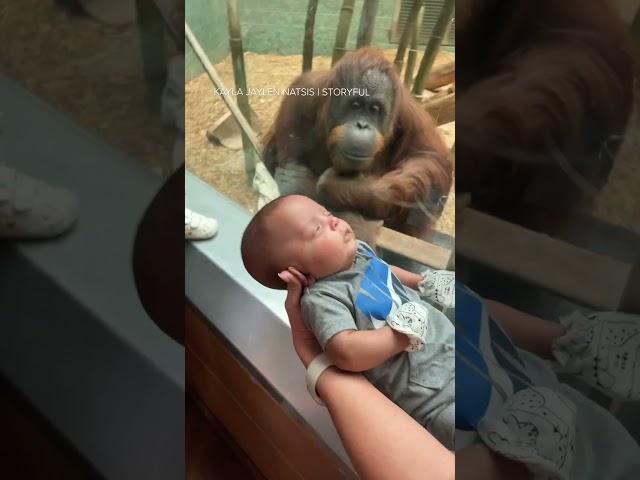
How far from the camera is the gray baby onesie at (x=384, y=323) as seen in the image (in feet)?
1.93

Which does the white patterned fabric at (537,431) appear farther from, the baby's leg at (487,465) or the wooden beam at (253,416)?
the wooden beam at (253,416)

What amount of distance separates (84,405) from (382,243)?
431 mm

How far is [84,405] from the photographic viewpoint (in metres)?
0.36

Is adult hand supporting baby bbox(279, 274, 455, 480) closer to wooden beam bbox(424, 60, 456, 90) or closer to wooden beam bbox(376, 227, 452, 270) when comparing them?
wooden beam bbox(376, 227, 452, 270)

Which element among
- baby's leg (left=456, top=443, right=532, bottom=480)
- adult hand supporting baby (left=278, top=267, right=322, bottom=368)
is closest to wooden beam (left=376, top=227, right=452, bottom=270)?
adult hand supporting baby (left=278, top=267, right=322, bottom=368)

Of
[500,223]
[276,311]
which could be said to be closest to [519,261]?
[500,223]

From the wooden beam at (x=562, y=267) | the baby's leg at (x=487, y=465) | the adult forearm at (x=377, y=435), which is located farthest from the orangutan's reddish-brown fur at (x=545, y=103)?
the adult forearm at (x=377, y=435)

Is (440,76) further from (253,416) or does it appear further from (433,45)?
(253,416)

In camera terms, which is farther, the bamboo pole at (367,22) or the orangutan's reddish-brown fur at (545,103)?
the bamboo pole at (367,22)

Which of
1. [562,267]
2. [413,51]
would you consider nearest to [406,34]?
[413,51]

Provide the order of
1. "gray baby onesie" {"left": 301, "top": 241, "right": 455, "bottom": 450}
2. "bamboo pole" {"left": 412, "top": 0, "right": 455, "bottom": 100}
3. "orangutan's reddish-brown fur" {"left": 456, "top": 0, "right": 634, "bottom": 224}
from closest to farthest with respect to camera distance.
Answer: "orangutan's reddish-brown fur" {"left": 456, "top": 0, "right": 634, "bottom": 224}
"gray baby onesie" {"left": 301, "top": 241, "right": 455, "bottom": 450}
"bamboo pole" {"left": 412, "top": 0, "right": 455, "bottom": 100}

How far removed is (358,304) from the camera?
25.7 inches

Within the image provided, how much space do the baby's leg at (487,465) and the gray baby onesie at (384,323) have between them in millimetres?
214

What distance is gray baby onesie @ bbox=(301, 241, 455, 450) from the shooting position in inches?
23.2
